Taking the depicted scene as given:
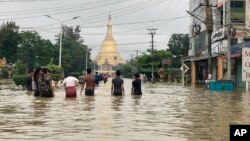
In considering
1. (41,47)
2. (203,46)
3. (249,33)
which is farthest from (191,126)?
(41,47)

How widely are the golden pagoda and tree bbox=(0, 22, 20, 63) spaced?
4322 inches

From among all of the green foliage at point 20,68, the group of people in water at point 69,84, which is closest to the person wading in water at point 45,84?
the group of people in water at point 69,84

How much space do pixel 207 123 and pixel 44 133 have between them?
4469 mm

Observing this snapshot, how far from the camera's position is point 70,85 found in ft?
79.3

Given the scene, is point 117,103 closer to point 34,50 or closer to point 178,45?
point 34,50

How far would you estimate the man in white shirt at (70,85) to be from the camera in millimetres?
23844

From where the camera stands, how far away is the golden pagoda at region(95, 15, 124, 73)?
16812cm

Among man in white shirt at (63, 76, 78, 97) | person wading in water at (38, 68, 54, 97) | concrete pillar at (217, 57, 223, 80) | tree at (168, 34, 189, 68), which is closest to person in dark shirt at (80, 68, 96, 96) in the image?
man in white shirt at (63, 76, 78, 97)

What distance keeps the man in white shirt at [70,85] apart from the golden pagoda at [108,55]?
143m

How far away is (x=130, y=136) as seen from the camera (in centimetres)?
1052

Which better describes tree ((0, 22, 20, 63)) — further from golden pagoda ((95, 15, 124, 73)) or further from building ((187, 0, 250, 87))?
golden pagoda ((95, 15, 124, 73))

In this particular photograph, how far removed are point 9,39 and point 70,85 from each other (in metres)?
33.9

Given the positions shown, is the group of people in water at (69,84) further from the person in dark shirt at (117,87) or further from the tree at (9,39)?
the tree at (9,39)

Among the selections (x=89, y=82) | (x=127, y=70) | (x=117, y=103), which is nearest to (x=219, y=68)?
(x=89, y=82)
